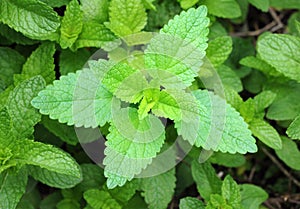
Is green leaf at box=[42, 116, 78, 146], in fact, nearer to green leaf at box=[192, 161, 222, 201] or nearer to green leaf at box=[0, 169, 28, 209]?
green leaf at box=[0, 169, 28, 209]

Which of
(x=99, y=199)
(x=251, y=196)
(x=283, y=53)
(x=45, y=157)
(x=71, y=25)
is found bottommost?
(x=251, y=196)

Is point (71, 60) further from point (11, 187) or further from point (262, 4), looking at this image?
point (262, 4)

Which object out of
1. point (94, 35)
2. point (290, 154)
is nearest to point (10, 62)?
point (94, 35)

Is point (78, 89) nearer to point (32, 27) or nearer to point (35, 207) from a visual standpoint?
point (32, 27)

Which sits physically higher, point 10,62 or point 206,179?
point 10,62

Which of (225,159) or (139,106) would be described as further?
(225,159)

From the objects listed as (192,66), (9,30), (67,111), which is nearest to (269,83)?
(192,66)

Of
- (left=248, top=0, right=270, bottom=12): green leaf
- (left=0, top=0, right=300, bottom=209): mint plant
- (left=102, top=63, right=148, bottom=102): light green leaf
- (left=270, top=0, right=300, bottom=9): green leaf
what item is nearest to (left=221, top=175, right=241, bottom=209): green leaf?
(left=0, top=0, right=300, bottom=209): mint plant

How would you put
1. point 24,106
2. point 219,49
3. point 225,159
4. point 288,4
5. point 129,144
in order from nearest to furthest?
point 129,144
point 24,106
point 219,49
point 225,159
point 288,4
